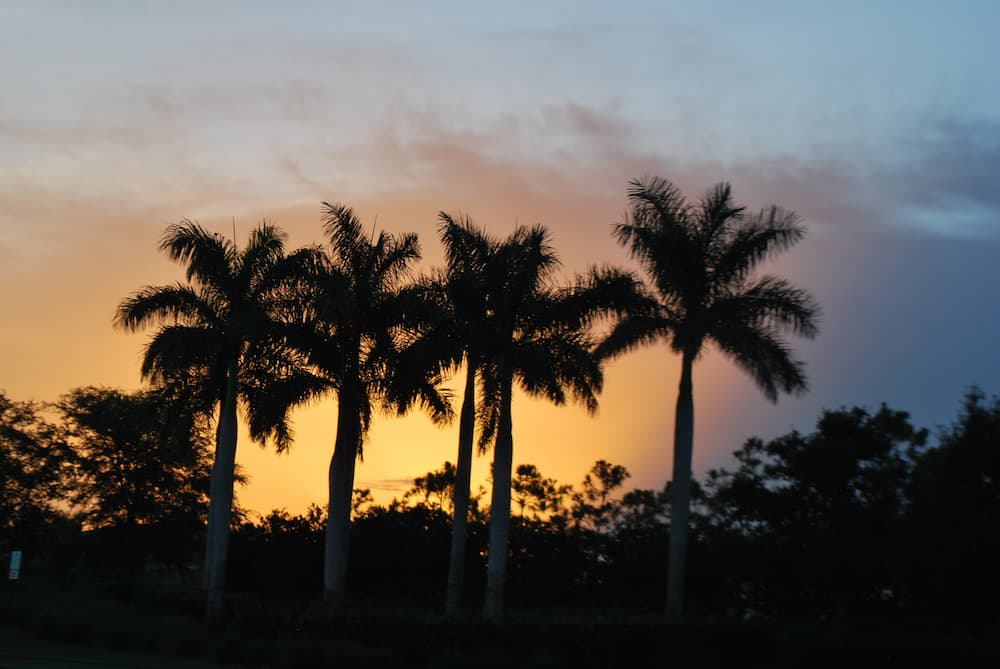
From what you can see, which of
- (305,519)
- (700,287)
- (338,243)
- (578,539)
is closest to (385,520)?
(305,519)

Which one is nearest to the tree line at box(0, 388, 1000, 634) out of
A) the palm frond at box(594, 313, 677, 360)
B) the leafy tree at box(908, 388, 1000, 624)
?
the leafy tree at box(908, 388, 1000, 624)

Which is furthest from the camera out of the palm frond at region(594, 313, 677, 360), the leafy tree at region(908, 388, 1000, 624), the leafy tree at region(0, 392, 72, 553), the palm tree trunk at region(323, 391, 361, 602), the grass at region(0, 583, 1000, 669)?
the leafy tree at region(0, 392, 72, 553)

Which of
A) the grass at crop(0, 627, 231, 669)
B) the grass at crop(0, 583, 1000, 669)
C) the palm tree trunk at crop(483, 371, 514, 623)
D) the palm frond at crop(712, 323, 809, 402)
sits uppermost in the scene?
the palm frond at crop(712, 323, 809, 402)

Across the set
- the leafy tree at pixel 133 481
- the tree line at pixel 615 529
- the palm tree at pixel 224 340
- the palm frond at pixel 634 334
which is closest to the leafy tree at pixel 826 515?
the tree line at pixel 615 529

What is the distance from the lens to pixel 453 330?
1296 inches

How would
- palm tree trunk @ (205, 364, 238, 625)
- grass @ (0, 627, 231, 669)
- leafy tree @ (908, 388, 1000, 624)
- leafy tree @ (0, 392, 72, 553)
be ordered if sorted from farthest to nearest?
1. leafy tree @ (0, 392, 72, 553)
2. palm tree trunk @ (205, 364, 238, 625)
3. leafy tree @ (908, 388, 1000, 624)
4. grass @ (0, 627, 231, 669)

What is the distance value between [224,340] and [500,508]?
402 inches

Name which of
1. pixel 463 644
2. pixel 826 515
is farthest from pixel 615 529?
pixel 463 644

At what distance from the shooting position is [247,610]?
1201 inches

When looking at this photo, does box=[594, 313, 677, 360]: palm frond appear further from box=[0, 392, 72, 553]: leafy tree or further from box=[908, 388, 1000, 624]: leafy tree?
box=[0, 392, 72, 553]: leafy tree

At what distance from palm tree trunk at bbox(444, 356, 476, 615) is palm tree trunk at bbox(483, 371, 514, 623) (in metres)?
0.92

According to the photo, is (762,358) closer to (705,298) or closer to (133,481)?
(705,298)

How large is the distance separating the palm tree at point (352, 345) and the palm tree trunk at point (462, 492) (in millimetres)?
1244

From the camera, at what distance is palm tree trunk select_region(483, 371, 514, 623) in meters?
30.9
